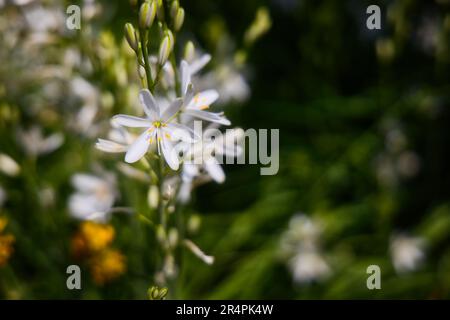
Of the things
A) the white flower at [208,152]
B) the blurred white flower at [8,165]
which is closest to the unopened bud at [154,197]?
the white flower at [208,152]

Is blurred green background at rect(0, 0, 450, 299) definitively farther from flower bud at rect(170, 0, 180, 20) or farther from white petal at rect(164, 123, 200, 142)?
white petal at rect(164, 123, 200, 142)

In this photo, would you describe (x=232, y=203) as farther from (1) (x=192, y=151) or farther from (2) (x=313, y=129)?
(1) (x=192, y=151)

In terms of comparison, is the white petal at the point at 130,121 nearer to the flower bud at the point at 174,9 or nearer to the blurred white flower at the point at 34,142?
the flower bud at the point at 174,9

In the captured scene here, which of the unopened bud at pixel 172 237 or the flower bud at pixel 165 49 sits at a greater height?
the flower bud at pixel 165 49

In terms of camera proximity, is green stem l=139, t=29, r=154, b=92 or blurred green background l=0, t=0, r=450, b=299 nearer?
green stem l=139, t=29, r=154, b=92

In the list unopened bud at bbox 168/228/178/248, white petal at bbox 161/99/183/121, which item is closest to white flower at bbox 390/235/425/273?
unopened bud at bbox 168/228/178/248
